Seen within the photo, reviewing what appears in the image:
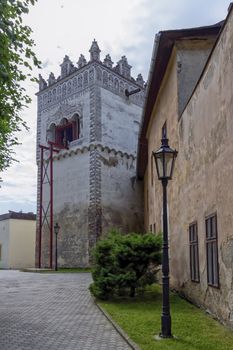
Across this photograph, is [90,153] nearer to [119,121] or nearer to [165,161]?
[119,121]

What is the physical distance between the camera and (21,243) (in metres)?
37.9

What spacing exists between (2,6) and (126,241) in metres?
7.00

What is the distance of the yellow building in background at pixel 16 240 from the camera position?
37219 mm

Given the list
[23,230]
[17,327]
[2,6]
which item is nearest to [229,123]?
[2,6]

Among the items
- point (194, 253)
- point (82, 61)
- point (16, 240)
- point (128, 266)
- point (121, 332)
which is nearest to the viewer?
point (121, 332)

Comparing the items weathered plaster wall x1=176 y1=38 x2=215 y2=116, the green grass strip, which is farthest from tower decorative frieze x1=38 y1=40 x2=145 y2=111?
the green grass strip

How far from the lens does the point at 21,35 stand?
7.35m

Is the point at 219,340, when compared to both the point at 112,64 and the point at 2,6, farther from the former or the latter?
the point at 112,64

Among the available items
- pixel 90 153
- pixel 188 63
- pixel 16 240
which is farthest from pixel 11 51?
pixel 16 240

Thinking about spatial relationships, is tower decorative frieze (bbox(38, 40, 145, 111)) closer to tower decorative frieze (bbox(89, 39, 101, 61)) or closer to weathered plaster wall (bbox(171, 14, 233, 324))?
tower decorative frieze (bbox(89, 39, 101, 61))

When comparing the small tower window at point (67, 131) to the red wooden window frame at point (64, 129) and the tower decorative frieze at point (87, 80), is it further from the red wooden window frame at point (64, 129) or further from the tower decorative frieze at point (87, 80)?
the tower decorative frieze at point (87, 80)

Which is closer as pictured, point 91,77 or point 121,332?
point 121,332

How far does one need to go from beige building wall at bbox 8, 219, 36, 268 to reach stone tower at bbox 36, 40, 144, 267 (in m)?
7.13

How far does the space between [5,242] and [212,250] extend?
1248 inches
